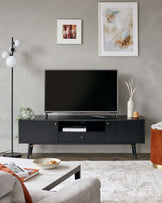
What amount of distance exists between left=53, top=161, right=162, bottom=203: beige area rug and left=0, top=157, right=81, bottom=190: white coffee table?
47cm

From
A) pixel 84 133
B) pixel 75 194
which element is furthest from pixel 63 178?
pixel 84 133

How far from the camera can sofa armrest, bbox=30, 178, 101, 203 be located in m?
1.21

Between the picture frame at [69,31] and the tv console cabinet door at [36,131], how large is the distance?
4.44 feet

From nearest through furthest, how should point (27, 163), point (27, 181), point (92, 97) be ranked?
point (27, 181), point (27, 163), point (92, 97)

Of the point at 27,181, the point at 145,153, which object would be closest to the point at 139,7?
the point at 145,153

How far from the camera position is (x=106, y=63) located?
466 cm

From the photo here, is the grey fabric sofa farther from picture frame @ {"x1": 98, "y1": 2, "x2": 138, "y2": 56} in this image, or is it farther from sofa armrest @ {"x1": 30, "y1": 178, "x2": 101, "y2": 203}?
picture frame @ {"x1": 98, "y1": 2, "x2": 138, "y2": 56}

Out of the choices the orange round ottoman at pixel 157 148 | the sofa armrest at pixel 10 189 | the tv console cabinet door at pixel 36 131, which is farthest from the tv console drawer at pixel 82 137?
the sofa armrest at pixel 10 189

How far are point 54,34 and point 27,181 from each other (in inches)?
121

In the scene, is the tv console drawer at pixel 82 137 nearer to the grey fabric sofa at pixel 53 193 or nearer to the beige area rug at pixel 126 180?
the beige area rug at pixel 126 180

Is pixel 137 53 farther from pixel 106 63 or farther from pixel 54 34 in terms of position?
pixel 54 34

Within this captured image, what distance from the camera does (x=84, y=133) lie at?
14.0 feet

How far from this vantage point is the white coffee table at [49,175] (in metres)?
1.99

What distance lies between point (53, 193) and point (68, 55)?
3602 mm
